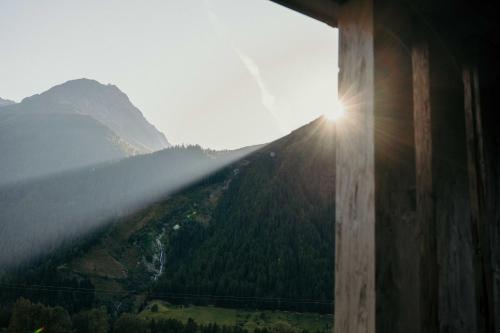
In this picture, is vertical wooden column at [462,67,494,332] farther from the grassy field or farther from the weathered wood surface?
the grassy field

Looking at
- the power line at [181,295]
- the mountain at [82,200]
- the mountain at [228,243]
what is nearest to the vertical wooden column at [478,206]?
the mountain at [228,243]

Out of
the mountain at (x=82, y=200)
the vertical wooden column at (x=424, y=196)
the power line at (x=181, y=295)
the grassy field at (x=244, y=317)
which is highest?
the mountain at (x=82, y=200)

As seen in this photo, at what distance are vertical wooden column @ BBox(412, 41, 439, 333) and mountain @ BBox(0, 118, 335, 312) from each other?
114 m

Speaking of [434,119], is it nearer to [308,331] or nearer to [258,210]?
[308,331]

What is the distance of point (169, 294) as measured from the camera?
127125mm

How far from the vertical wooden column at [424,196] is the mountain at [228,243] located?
114284 millimetres

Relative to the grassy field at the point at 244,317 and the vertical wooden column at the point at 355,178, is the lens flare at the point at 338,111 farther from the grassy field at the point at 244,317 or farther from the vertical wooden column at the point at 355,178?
the grassy field at the point at 244,317

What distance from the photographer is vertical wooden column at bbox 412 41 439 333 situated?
242 cm

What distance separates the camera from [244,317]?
110375mm

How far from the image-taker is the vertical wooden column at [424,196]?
242 cm

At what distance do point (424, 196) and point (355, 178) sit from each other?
0.44 metres

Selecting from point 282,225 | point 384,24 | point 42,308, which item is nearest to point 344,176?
point 384,24

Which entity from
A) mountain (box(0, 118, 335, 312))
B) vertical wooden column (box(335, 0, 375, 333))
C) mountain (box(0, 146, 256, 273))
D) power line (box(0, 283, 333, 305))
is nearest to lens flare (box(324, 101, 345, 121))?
vertical wooden column (box(335, 0, 375, 333))

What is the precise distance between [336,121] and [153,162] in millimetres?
195849
